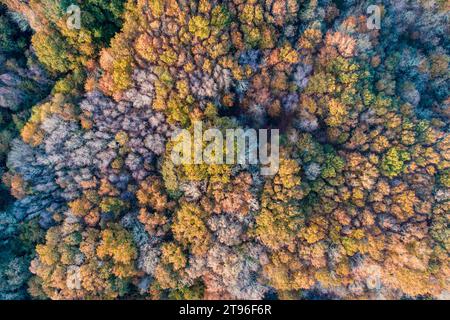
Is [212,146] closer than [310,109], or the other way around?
[212,146]

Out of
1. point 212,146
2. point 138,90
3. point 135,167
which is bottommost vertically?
point 135,167

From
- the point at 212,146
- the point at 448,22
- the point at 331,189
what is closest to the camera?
the point at 212,146

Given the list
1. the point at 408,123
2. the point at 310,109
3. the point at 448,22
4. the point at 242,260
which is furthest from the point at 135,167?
the point at 448,22

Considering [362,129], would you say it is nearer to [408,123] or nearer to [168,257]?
[408,123]

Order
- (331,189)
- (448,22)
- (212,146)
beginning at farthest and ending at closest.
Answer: (448,22) → (331,189) → (212,146)

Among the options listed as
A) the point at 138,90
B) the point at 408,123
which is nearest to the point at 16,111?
the point at 138,90

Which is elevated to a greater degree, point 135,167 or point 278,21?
point 278,21
